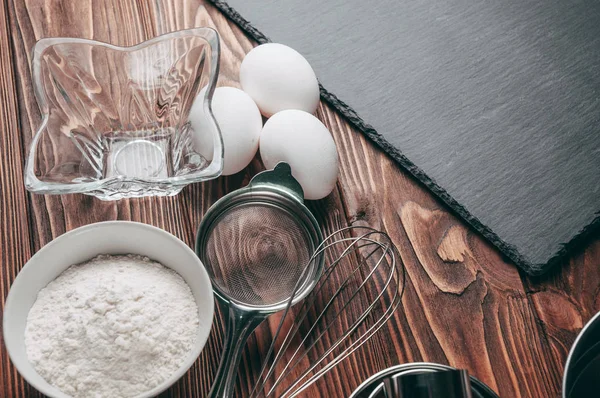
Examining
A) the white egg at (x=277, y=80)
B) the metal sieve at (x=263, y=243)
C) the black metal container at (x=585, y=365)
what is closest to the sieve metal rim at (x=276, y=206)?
the metal sieve at (x=263, y=243)

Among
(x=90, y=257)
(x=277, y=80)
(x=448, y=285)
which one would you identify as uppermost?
(x=277, y=80)

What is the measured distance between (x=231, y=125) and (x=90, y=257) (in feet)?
0.68

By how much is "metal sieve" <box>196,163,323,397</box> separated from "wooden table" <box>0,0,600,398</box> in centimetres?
3

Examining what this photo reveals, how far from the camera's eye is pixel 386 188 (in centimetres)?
80

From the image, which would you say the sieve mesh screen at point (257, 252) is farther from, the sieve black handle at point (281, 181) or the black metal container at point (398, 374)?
the black metal container at point (398, 374)

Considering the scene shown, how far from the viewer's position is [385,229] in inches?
30.7

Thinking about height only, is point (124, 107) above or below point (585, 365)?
above

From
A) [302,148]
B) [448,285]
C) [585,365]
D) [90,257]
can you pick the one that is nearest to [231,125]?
[302,148]

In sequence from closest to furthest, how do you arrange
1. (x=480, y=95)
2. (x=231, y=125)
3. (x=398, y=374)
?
(x=398, y=374)
(x=231, y=125)
(x=480, y=95)

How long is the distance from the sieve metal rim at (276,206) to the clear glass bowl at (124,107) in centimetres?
6

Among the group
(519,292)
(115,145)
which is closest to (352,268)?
(519,292)

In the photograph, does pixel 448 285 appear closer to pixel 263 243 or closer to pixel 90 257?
pixel 263 243

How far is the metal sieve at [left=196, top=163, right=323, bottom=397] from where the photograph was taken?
2.38 ft

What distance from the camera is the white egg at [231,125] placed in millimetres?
706
